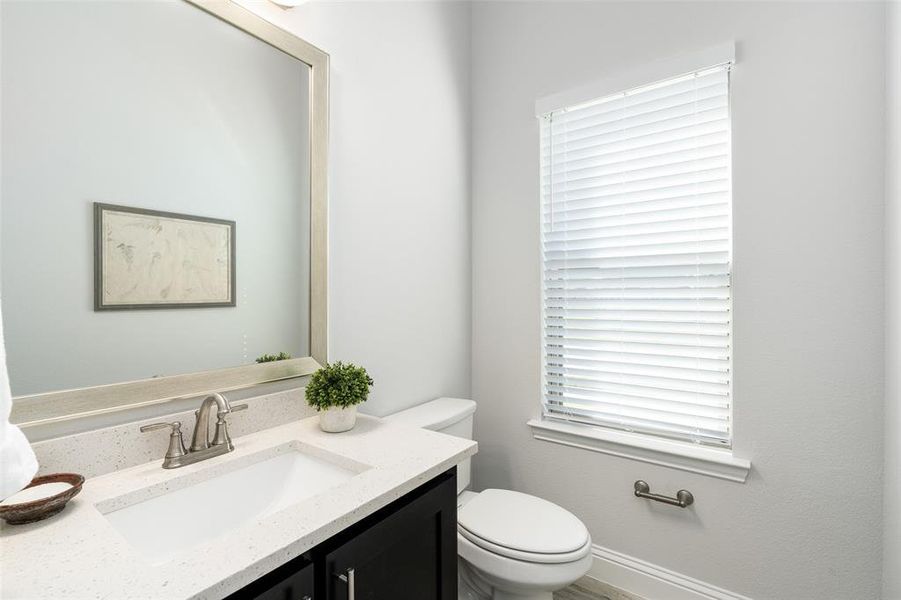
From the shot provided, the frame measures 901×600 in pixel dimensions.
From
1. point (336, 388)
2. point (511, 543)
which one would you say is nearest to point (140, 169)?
point (336, 388)

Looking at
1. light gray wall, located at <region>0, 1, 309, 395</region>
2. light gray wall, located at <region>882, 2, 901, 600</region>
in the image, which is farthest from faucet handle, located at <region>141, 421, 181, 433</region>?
light gray wall, located at <region>882, 2, 901, 600</region>

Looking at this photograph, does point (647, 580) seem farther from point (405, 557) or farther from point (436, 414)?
point (405, 557)

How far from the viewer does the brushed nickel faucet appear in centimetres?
97

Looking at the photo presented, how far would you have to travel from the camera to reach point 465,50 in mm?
2100

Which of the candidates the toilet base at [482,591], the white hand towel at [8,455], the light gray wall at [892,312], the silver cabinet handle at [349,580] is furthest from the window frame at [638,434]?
the white hand towel at [8,455]

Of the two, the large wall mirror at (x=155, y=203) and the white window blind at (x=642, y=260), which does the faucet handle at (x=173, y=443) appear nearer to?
the large wall mirror at (x=155, y=203)

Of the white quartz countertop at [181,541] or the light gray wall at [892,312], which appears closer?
the white quartz countertop at [181,541]

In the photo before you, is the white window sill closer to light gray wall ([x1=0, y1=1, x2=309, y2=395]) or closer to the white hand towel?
light gray wall ([x1=0, y1=1, x2=309, y2=395])

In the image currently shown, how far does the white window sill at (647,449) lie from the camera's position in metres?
1.49

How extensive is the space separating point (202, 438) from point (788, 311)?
1.77 meters

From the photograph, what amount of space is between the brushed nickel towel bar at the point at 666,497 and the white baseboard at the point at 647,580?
0.92 ft

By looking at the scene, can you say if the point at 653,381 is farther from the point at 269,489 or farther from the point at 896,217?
the point at 269,489

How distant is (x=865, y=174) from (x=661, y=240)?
1.91ft

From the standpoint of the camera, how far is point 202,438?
102 cm
